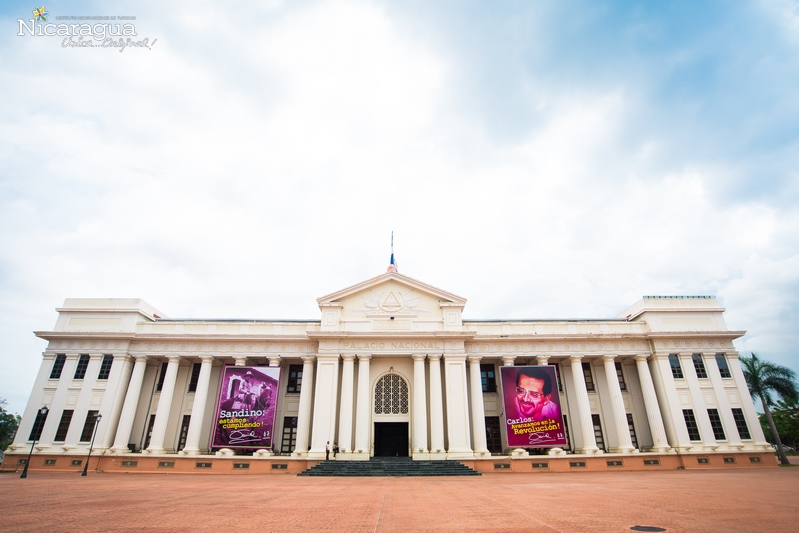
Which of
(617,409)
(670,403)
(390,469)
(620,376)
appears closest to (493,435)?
(617,409)

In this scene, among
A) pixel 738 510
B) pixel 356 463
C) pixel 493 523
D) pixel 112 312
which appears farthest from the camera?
pixel 112 312

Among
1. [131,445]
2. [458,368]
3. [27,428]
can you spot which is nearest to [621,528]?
[458,368]

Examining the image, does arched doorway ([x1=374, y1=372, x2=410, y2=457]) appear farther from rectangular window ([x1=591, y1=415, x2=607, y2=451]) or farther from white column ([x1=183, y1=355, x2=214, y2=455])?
rectangular window ([x1=591, y1=415, x2=607, y2=451])

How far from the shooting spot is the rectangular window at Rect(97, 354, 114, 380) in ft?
90.8

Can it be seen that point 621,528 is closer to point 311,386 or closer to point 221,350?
point 311,386

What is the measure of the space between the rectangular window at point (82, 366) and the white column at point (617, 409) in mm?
35868

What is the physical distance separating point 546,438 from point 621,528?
21259 millimetres

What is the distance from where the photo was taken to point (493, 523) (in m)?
6.53

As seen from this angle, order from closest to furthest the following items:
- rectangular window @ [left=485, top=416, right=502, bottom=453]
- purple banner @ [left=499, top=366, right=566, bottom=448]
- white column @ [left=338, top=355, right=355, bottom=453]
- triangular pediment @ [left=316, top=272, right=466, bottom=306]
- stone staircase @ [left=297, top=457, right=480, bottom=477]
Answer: stone staircase @ [left=297, top=457, right=480, bottom=477]
white column @ [left=338, top=355, right=355, bottom=453]
purple banner @ [left=499, top=366, right=566, bottom=448]
rectangular window @ [left=485, top=416, right=502, bottom=453]
triangular pediment @ [left=316, top=272, right=466, bottom=306]

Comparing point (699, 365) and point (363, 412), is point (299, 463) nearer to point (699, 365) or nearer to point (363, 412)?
point (363, 412)

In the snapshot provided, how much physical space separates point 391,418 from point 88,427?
19.8m

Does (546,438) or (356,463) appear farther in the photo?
(546,438)

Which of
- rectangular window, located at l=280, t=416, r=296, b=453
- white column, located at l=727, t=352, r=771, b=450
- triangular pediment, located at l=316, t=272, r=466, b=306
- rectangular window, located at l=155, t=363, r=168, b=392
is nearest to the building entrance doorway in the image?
rectangular window, located at l=280, t=416, r=296, b=453

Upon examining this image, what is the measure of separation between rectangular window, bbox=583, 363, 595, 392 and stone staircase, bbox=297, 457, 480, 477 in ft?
40.2
